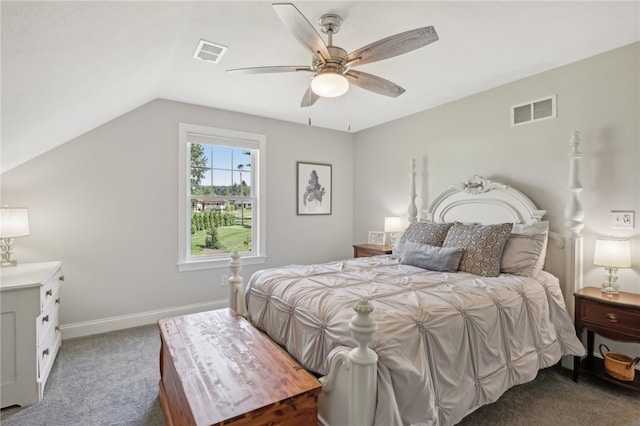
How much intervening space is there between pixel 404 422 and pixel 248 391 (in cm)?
71

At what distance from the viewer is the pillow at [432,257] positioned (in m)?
2.60

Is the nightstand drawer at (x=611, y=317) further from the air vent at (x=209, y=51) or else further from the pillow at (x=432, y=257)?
the air vent at (x=209, y=51)

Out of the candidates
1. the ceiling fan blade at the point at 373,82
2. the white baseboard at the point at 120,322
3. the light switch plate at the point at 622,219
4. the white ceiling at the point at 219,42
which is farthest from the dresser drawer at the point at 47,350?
the light switch plate at the point at 622,219

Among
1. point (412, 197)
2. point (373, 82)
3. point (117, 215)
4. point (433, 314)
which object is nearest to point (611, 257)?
point (433, 314)

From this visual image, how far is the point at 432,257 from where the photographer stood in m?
2.70

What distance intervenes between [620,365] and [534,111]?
2.19 metres

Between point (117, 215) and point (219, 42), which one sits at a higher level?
point (219, 42)

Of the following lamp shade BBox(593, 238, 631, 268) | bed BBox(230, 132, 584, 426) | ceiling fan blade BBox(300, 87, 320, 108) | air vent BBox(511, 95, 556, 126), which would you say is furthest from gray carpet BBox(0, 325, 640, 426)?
ceiling fan blade BBox(300, 87, 320, 108)

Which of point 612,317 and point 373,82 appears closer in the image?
point 612,317

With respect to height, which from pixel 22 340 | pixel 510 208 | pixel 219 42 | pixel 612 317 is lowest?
pixel 22 340

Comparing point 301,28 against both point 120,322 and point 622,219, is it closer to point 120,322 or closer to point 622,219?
point 622,219

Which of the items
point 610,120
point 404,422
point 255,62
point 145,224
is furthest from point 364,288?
point 145,224

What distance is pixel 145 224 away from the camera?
3.46 metres

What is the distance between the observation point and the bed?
4.49 ft
